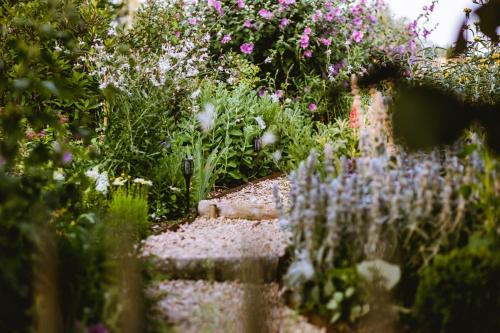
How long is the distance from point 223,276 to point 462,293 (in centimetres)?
99

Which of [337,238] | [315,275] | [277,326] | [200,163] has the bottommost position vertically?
[277,326]

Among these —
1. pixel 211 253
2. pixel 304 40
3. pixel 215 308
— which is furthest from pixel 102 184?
pixel 304 40

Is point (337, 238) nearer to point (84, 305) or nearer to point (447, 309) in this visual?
point (447, 309)

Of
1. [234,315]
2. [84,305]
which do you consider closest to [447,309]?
[234,315]

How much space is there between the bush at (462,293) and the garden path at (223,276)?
0.38m

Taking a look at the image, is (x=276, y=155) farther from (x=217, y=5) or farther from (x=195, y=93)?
(x=217, y=5)

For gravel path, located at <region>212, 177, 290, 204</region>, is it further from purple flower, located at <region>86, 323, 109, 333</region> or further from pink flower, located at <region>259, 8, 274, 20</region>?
pink flower, located at <region>259, 8, 274, 20</region>

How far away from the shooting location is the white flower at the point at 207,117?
4.32m

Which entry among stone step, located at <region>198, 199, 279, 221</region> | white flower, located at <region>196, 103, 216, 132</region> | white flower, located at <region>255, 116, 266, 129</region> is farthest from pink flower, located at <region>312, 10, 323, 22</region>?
stone step, located at <region>198, 199, 279, 221</region>

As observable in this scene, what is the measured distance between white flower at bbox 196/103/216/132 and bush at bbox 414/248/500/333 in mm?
2783

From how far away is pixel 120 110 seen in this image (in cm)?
415

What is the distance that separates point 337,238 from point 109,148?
99.2 inches

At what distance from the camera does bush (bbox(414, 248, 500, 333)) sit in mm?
1743

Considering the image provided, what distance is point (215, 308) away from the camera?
2.04 m
